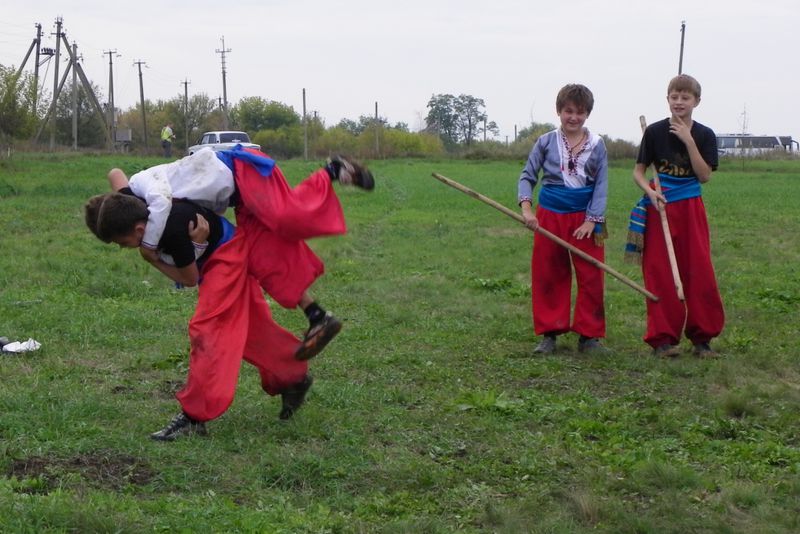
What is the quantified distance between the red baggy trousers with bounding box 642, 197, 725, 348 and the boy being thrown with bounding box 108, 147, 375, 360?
3066mm

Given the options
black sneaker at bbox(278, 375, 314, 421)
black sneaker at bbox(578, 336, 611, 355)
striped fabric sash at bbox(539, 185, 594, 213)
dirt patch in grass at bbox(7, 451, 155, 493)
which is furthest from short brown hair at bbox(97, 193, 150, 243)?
black sneaker at bbox(578, 336, 611, 355)

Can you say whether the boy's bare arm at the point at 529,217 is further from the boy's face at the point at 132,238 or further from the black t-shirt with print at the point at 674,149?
the boy's face at the point at 132,238

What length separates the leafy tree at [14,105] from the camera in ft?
110

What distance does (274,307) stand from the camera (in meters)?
9.56

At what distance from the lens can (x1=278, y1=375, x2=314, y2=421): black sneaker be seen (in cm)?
563

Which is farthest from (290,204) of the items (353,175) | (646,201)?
(646,201)

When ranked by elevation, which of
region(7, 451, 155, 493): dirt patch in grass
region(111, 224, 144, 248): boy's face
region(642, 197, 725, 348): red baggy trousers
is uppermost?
region(111, 224, 144, 248): boy's face

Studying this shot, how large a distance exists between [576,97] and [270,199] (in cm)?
310

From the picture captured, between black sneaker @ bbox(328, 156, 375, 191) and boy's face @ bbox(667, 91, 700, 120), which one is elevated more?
boy's face @ bbox(667, 91, 700, 120)

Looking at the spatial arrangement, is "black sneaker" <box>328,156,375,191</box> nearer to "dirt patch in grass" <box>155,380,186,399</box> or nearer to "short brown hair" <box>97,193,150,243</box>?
"short brown hair" <box>97,193,150,243</box>

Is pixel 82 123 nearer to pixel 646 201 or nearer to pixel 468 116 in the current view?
pixel 468 116

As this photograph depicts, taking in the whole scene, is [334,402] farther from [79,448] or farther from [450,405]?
[79,448]

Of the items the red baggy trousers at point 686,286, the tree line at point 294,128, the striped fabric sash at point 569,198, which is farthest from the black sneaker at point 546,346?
the tree line at point 294,128

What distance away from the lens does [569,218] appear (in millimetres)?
7734
